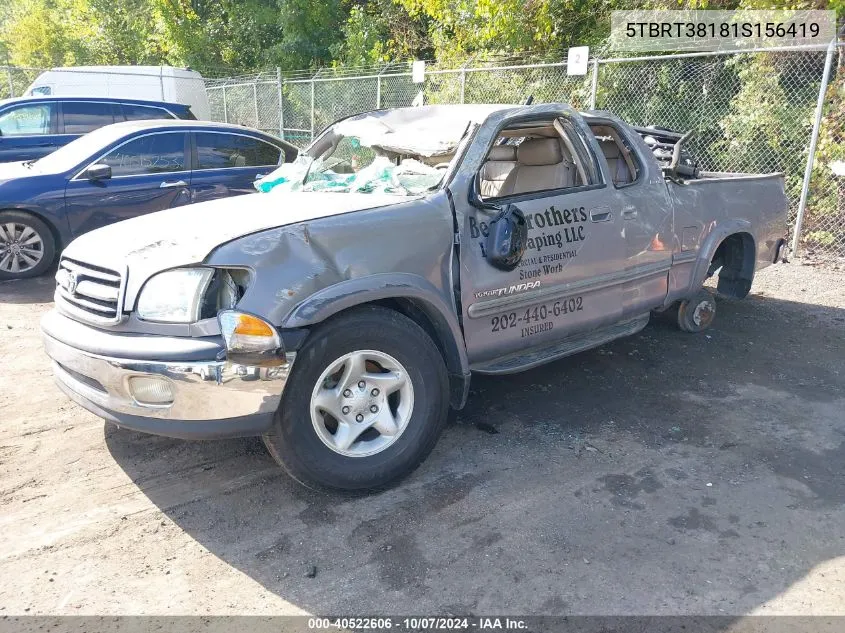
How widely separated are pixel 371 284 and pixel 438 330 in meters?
0.54

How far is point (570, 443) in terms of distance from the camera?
3.91 metres

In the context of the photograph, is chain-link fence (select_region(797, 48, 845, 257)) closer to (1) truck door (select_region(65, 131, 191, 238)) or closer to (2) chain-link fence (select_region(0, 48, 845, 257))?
(2) chain-link fence (select_region(0, 48, 845, 257))

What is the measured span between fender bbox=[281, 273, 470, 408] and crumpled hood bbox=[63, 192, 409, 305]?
41 cm

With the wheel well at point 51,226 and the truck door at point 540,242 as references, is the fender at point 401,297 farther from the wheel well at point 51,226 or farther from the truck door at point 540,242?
the wheel well at point 51,226

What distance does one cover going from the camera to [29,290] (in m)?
7.00

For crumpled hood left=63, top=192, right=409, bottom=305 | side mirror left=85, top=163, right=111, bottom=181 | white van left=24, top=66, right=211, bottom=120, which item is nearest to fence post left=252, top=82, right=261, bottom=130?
white van left=24, top=66, right=211, bottom=120

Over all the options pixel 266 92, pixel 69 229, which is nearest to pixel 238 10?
pixel 266 92

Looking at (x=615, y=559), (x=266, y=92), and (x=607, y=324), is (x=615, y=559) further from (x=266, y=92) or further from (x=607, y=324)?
(x=266, y=92)

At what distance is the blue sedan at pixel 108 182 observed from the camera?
7.13 meters

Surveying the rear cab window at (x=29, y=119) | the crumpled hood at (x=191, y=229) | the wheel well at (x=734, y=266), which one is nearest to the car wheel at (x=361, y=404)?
the crumpled hood at (x=191, y=229)

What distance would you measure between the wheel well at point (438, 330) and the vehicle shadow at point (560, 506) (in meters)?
0.40

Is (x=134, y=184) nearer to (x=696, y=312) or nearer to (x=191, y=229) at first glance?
(x=191, y=229)

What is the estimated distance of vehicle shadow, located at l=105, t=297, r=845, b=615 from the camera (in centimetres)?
270

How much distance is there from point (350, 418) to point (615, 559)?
132 centimetres
